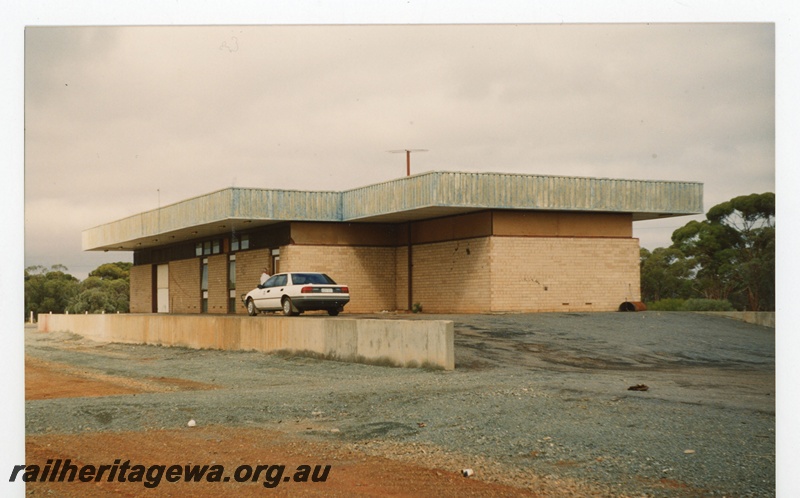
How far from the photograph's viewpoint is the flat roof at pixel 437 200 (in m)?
28.7

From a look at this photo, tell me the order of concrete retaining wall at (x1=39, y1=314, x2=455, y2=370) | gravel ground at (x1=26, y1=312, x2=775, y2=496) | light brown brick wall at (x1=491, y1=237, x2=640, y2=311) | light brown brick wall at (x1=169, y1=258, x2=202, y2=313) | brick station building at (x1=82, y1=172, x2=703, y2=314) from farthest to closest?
1. light brown brick wall at (x1=169, y1=258, x2=202, y2=313)
2. light brown brick wall at (x1=491, y1=237, x2=640, y2=311)
3. brick station building at (x1=82, y1=172, x2=703, y2=314)
4. concrete retaining wall at (x1=39, y1=314, x2=455, y2=370)
5. gravel ground at (x1=26, y1=312, x2=775, y2=496)

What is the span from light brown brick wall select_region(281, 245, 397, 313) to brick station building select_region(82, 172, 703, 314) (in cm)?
5

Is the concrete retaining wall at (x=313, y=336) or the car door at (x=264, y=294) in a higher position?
the car door at (x=264, y=294)

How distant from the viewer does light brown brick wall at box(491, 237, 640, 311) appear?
2972 cm

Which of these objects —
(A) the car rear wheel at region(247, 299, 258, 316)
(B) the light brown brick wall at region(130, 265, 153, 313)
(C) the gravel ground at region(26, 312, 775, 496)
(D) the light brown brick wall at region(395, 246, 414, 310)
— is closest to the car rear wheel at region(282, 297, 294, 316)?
(A) the car rear wheel at region(247, 299, 258, 316)

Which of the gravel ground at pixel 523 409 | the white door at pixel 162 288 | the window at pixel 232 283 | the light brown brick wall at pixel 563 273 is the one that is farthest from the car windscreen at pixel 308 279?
the white door at pixel 162 288

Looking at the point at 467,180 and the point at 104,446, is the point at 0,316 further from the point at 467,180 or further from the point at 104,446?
the point at 467,180

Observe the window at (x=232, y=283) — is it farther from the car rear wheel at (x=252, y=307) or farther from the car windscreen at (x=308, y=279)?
the car windscreen at (x=308, y=279)

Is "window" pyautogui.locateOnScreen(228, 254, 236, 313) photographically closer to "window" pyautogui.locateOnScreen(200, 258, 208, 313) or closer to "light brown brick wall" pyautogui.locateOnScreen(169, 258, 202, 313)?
"window" pyautogui.locateOnScreen(200, 258, 208, 313)

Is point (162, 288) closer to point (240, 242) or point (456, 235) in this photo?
point (240, 242)

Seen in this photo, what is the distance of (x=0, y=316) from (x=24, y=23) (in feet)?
10.8

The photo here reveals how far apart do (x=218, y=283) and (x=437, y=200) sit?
15.5m

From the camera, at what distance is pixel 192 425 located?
11133 mm

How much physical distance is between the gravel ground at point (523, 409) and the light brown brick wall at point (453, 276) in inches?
336
